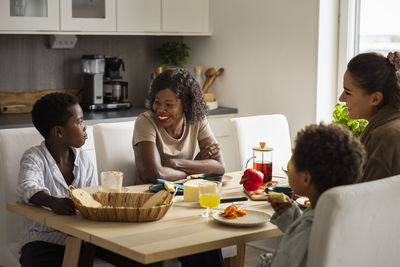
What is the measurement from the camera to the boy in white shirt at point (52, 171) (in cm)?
207

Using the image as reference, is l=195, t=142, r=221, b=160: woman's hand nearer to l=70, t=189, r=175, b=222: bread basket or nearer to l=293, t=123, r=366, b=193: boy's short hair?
l=70, t=189, r=175, b=222: bread basket

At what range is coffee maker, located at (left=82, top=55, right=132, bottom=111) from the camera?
3.99 meters

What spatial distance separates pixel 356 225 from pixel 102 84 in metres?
2.83

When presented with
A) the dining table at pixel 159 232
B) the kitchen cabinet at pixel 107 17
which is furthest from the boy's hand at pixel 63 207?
the kitchen cabinet at pixel 107 17

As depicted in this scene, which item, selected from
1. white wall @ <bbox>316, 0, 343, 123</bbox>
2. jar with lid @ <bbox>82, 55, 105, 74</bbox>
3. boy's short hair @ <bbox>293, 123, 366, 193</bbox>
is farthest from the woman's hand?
jar with lid @ <bbox>82, 55, 105, 74</bbox>

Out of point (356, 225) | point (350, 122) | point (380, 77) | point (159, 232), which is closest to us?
point (356, 225)

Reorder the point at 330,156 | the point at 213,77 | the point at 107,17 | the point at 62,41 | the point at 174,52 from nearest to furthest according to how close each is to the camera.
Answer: the point at 330,156
the point at 107,17
the point at 62,41
the point at 213,77
the point at 174,52

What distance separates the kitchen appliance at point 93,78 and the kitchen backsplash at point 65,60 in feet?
0.46

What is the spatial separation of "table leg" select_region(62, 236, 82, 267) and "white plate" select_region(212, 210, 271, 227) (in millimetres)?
448

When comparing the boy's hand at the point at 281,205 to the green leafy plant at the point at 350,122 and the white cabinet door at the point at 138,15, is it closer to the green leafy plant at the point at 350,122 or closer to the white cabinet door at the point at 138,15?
the green leafy plant at the point at 350,122

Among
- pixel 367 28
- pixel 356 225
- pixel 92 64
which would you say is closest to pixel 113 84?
pixel 92 64

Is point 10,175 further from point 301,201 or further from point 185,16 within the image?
point 185,16

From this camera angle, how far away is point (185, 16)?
416 centimetres

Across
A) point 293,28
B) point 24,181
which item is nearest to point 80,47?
point 293,28
